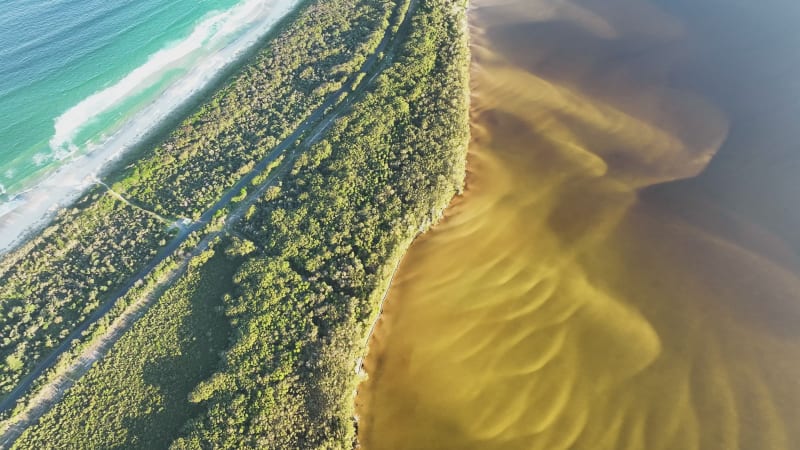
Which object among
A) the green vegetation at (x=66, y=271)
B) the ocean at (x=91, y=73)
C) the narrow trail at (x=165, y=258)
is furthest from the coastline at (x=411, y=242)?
the ocean at (x=91, y=73)

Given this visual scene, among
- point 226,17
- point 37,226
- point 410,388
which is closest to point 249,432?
point 410,388

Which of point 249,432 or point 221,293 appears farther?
point 221,293

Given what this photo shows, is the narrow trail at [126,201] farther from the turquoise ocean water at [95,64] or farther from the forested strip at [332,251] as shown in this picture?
the forested strip at [332,251]

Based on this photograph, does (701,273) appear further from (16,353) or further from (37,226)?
(37,226)

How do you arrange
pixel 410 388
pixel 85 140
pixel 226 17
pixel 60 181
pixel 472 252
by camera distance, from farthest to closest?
pixel 226 17
pixel 85 140
pixel 60 181
pixel 472 252
pixel 410 388

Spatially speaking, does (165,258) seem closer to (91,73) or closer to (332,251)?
(332,251)

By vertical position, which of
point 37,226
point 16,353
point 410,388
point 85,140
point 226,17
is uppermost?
point 226,17
